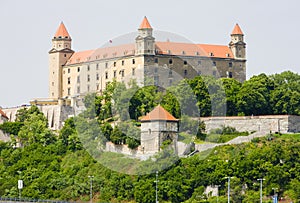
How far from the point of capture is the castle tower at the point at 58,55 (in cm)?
11869

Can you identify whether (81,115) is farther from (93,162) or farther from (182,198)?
(182,198)

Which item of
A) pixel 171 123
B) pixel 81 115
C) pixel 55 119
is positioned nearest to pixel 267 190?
pixel 171 123

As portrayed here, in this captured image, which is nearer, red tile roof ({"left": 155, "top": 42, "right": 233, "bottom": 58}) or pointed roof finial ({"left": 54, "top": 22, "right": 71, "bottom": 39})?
red tile roof ({"left": 155, "top": 42, "right": 233, "bottom": 58})

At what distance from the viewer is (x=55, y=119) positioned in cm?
11100

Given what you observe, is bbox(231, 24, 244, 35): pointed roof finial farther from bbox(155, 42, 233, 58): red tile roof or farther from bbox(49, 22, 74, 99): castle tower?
bbox(49, 22, 74, 99): castle tower

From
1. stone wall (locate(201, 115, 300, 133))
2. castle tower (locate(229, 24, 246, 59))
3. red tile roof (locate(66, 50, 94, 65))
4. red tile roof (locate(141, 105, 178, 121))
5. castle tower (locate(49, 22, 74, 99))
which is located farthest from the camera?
castle tower (locate(49, 22, 74, 99))

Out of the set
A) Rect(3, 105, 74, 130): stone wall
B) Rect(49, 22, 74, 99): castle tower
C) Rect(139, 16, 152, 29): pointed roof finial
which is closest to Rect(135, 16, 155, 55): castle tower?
Rect(139, 16, 152, 29): pointed roof finial

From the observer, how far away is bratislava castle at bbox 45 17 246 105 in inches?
4240

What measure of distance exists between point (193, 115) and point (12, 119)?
24643 millimetres

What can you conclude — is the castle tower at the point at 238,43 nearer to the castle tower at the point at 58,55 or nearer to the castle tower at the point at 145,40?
the castle tower at the point at 145,40

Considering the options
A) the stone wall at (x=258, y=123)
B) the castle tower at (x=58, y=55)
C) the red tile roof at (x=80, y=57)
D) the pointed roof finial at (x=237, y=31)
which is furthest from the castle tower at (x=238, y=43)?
the stone wall at (x=258, y=123)

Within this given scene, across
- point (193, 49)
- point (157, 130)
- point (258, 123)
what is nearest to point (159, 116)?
point (157, 130)

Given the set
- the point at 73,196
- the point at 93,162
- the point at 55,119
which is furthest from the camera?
the point at 55,119

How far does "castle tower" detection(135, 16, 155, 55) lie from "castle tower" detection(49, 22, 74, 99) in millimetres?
13286
